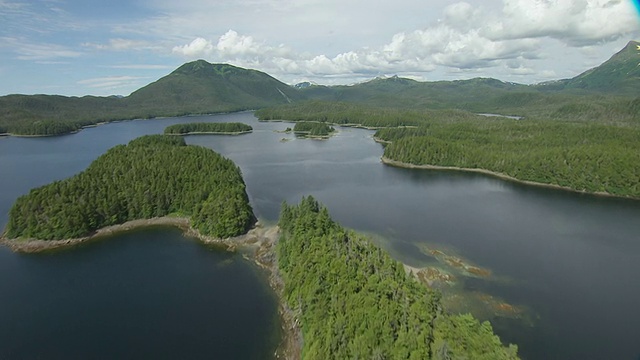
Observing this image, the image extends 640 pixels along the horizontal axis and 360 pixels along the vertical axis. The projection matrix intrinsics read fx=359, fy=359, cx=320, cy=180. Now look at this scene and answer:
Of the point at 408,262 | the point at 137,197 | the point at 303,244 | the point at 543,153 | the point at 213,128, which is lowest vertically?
the point at 408,262

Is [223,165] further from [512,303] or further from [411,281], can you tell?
[512,303]

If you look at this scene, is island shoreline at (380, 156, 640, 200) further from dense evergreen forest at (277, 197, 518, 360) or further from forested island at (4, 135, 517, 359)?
dense evergreen forest at (277, 197, 518, 360)

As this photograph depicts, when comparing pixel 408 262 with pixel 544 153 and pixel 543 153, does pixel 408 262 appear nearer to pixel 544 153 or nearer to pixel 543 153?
pixel 544 153

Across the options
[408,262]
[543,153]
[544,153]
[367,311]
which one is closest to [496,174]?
[543,153]

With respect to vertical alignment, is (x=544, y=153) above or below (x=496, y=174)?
above

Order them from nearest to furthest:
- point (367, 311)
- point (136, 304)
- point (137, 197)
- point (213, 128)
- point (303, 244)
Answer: point (367, 311) < point (136, 304) < point (303, 244) < point (137, 197) < point (213, 128)

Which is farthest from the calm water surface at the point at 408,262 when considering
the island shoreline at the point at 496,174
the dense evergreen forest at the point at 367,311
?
the dense evergreen forest at the point at 367,311

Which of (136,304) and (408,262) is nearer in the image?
(136,304)
